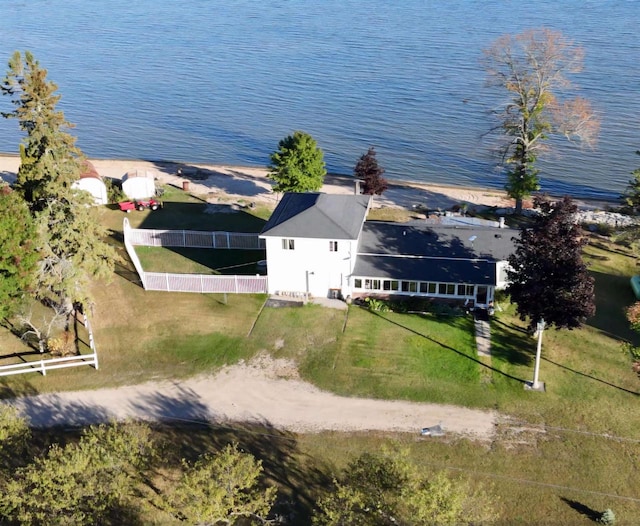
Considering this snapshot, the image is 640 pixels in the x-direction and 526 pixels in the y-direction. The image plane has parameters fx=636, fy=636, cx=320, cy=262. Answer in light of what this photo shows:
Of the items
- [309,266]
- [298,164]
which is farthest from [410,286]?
[298,164]

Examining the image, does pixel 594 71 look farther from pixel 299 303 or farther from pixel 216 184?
pixel 299 303

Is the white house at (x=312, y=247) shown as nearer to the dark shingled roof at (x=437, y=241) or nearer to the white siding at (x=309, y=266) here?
the white siding at (x=309, y=266)

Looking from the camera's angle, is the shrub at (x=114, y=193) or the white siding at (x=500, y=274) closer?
the white siding at (x=500, y=274)

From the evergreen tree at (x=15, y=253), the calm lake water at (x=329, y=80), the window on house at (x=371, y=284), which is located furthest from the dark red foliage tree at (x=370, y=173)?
the evergreen tree at (x=15, y=253)

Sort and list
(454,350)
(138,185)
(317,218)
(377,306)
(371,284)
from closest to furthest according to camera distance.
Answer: (454,350) < (377,306) < (317,218) < (371,284) < (138,185)

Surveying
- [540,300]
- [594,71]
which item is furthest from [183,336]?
[594,71]

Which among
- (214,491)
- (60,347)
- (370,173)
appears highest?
(370,173)

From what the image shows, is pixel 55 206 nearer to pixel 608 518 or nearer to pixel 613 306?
pixel 608 518
